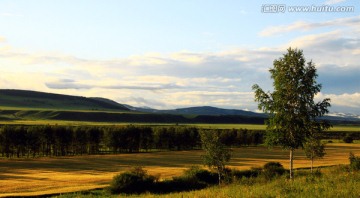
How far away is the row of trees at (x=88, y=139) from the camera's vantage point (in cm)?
13075

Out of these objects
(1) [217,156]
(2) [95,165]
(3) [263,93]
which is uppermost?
(3) [263,93]

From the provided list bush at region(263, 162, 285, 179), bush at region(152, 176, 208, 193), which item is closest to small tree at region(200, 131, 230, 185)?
bush at region(152, 176, 208, 193)

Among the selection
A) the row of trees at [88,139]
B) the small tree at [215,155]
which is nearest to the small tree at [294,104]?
the small tree at [215,155]

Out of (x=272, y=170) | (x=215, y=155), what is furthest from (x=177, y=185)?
(x=272, y=170)

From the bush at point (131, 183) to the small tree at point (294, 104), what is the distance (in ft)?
67.1

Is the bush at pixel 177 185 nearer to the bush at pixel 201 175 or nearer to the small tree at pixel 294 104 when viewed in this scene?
the bush at pixel 201 175

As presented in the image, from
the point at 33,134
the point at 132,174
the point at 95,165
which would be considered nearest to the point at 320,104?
the point at 132,174

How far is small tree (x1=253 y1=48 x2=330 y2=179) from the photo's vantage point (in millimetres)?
41031

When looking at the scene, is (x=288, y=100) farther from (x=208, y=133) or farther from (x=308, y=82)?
(x=208, y=133)

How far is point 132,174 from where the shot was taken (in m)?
53.8

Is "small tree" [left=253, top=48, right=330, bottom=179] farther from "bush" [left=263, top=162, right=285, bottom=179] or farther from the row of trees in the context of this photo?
the row of trees

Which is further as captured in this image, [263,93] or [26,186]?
[26,186]

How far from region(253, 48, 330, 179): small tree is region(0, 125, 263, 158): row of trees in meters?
76.6

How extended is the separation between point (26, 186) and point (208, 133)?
3036 centimetres
